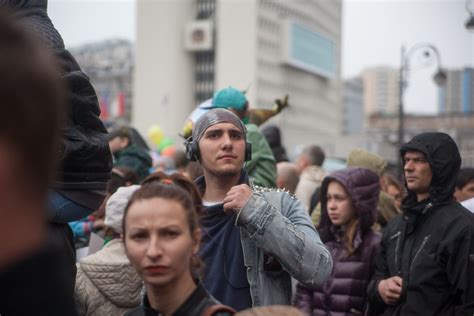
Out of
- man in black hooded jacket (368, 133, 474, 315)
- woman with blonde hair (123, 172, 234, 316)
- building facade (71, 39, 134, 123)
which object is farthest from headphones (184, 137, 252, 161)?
building facade (71, 39, 134, 123)

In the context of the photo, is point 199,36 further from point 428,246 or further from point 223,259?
point 223,259

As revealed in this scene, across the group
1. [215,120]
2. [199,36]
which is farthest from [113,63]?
[215,120]

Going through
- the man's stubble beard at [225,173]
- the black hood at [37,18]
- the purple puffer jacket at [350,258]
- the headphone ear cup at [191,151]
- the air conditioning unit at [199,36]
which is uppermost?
the air conditioning unit at [199,36]

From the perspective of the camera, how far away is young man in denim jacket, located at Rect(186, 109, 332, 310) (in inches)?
138

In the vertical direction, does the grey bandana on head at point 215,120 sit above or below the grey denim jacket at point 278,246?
above

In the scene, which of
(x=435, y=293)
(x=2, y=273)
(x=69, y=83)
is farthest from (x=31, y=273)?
(x=435, y=293)

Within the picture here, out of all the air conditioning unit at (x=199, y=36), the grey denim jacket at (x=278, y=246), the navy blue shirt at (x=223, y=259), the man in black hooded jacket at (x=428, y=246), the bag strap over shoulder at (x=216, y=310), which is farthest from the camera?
the air conditioning unit at (x=199, y=36)

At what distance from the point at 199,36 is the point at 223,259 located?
110 metres

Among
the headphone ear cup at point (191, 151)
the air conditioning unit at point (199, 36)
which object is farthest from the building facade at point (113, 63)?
Result: the headphone ear cup at point (191, 151)

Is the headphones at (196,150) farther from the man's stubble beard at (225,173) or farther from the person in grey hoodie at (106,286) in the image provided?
the person in grey hoodie at (106,286)

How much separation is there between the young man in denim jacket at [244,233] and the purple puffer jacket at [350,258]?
1.62 m

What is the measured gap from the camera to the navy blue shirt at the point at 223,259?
3676 mm

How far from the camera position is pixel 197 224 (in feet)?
9.18

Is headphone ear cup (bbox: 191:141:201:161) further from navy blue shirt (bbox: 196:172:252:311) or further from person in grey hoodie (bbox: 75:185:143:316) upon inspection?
person in grey hoodie (bbox: 75:185:143:316)
